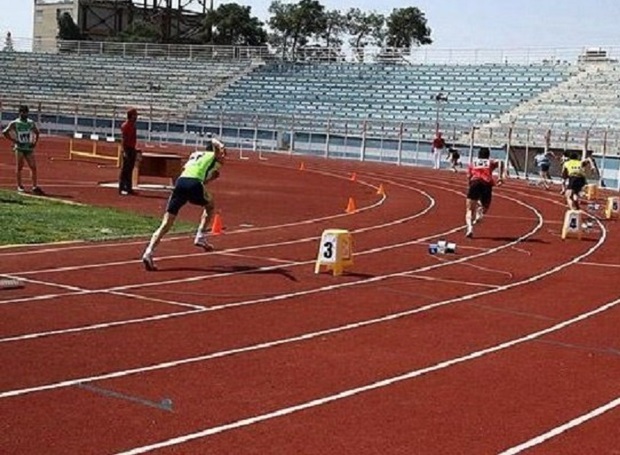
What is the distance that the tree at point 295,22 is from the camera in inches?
3890

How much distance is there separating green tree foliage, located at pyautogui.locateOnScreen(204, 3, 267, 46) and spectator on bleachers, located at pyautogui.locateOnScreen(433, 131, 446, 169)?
52441mm

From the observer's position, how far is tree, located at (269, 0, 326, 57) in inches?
3890

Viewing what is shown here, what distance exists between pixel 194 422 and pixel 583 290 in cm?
789

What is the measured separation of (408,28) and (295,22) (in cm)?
1010

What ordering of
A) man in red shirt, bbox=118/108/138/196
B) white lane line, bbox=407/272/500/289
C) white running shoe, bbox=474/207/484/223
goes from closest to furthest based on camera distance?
white lane line, bbox=407/272/500/289
white running shoe, bbox=474/207/484/223
man in red shirt, bbox=118/108/138/196

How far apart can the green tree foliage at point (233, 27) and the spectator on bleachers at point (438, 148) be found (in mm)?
52441

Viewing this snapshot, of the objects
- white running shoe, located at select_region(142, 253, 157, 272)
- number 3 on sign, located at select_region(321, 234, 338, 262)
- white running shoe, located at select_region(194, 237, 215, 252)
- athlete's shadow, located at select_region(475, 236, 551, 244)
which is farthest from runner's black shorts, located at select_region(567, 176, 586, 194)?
white running shoe, located at select_region(142, 253, 157, 272)

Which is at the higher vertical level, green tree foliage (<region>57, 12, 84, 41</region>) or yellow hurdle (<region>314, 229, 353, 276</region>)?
green tree foliage (<region>57, 12, 84, 41</region>)

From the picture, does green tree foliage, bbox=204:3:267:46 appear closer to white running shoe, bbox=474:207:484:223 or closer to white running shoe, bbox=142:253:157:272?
white running shoe, bbox=474:207:484:223

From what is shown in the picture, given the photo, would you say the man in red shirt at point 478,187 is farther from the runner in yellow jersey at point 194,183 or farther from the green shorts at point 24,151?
the green shorts at point 24,151

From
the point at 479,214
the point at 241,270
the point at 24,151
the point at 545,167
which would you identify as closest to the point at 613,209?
the point at 479,214

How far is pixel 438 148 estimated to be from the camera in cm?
4650

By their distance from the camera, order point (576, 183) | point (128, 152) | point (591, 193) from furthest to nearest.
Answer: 1. point (591, 193)
2. point (576, 183)
3. point (128, 152)

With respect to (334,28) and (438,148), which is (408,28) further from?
(438,148)
